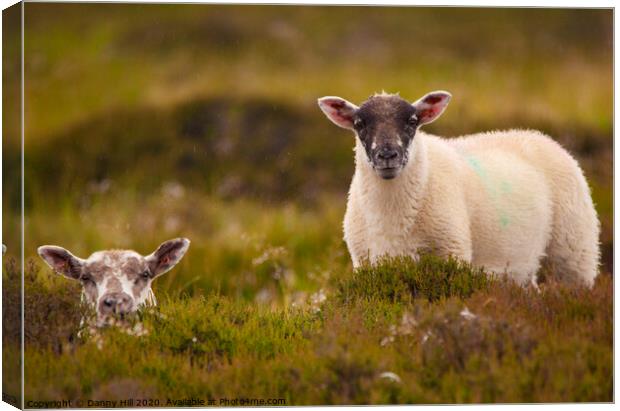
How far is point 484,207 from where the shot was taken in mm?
9805

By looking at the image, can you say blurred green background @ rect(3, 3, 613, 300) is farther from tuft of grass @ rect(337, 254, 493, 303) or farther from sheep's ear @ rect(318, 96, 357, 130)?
tuft of grass @ rect(337, 254, 493, 303)

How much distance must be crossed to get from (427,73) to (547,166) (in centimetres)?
853

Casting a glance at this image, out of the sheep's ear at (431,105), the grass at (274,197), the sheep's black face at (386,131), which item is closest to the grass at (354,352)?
the grass at (274,197)

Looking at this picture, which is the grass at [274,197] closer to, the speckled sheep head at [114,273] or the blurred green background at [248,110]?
the blurred green background at [248,110]

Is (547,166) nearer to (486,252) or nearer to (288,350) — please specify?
(486,252)

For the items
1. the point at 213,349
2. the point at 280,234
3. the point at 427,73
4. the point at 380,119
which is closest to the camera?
the point at 213,349

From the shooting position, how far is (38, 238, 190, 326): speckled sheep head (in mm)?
8164

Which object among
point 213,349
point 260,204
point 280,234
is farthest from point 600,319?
point 260,204

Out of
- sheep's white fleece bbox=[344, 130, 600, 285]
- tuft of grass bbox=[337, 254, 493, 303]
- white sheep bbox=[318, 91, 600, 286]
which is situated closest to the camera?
tuft of grass bbox=[337, 254, 493, 303]

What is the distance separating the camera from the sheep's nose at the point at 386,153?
29.4ft

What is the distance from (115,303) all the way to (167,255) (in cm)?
67

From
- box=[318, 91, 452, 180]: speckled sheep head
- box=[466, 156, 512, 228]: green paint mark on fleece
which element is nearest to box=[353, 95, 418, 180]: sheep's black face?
box=[318, 91, 452, 180]: speckled sheep head

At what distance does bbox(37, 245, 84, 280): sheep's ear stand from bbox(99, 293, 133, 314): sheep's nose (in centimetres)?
42

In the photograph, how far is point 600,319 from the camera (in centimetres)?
835
